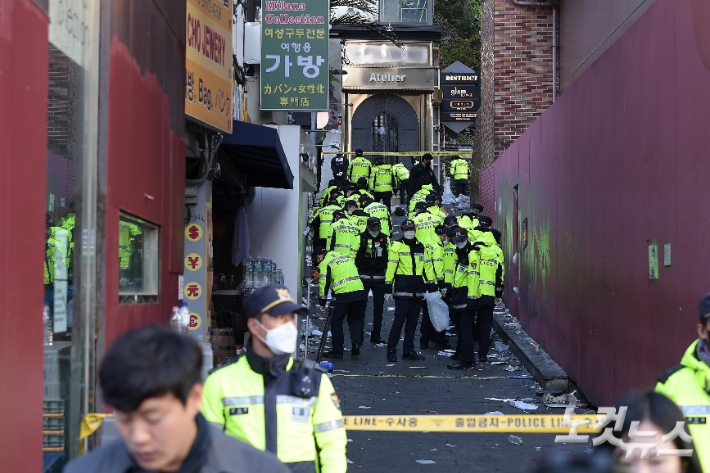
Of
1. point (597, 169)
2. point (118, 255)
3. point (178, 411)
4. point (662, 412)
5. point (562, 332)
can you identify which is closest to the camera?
point (178, 411)

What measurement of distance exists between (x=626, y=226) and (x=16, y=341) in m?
6.62

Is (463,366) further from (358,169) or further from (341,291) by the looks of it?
(358,169)

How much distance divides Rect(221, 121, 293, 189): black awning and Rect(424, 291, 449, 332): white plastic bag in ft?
10.3

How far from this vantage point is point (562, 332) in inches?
522

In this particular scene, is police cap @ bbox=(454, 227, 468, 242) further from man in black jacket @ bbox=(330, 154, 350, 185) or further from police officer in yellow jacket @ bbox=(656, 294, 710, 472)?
police officer in yellow jacket @ bbox=(656, 294, 710, 472)

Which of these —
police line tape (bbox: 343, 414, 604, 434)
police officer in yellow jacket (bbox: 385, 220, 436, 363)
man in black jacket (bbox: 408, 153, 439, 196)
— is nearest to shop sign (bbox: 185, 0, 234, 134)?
police line tape (bbox: 343, 414, 604, 434)

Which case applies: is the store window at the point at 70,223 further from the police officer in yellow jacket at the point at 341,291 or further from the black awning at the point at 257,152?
the police officer in yellow jacket at the point at 341,291

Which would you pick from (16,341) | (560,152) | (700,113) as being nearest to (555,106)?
(560,152)

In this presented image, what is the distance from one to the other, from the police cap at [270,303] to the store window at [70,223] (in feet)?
6.48

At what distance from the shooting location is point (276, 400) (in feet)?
Result: 14.1

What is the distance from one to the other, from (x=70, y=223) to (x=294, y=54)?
912 cm

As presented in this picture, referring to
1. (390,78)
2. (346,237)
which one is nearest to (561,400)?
(346,237)

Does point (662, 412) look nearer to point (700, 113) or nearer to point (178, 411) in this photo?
point (178, 411)

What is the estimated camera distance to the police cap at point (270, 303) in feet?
14.4
